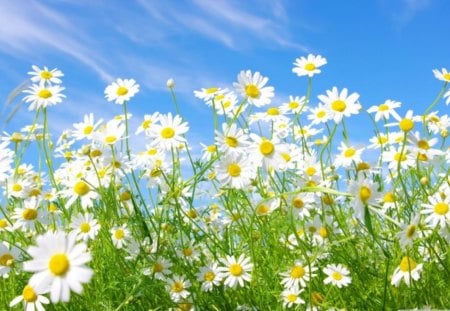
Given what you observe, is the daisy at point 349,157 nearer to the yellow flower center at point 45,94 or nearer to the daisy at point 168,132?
the daisy at point 168,132

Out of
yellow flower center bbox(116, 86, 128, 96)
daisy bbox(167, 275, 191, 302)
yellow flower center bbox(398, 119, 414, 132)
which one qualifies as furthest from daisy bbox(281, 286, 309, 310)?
yellow flower center bbox(116, 86, 128, 96)

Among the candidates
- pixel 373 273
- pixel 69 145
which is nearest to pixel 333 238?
pixel 373 273

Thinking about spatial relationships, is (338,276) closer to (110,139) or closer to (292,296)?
(292,296)

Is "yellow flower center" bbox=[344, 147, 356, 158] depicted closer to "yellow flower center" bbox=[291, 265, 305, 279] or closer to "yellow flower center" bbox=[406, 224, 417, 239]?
"yellow flower center" bbox=[291, 265, 305, 279]

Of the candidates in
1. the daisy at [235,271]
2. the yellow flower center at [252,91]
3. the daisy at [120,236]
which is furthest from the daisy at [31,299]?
the yellow flower center at [252,91]

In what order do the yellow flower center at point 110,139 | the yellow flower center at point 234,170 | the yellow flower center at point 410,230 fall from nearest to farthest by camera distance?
the yellow flower center at point 410,230 < the yellow flower center at point 234,170 < the yellow flower center at point 110,139

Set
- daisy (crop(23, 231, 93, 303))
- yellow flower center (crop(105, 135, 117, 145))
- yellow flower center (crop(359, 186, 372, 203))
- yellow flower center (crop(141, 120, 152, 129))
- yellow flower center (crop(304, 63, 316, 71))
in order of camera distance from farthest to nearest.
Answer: yellow flower center (crop(304, 63, 316, 71)) → yellow flower center (crop(141, 120, 152, 129)) → yellow flower center (crop(105, 135, 117, 145)) → yellow flower center (crop(359, 186, 372, 203)) → daisy (crop(23, 231, 93, 303))
